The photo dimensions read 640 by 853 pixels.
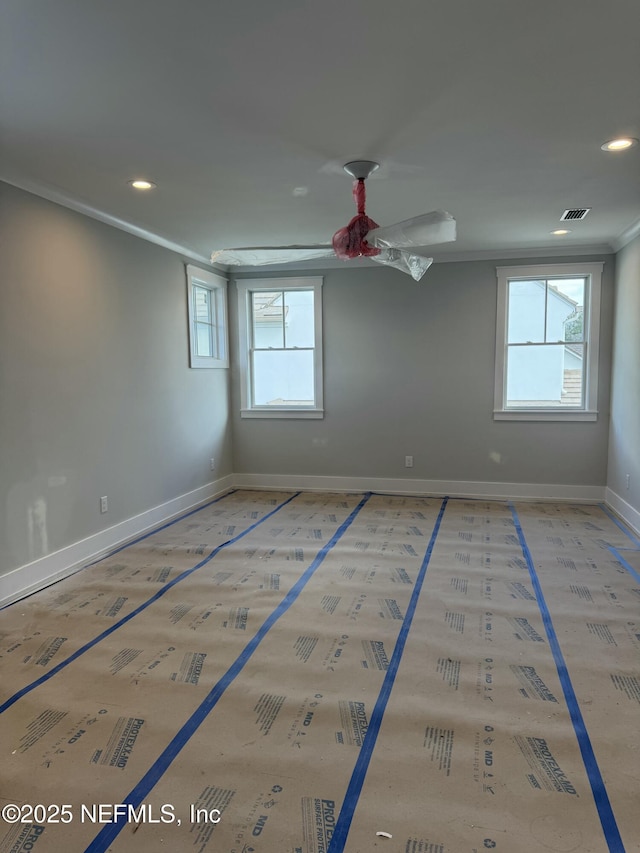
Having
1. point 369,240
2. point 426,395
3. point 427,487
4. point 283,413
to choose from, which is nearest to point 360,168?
point 369,240

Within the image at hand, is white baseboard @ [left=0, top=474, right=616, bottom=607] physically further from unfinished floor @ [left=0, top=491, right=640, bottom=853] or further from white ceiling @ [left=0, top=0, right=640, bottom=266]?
white ceiling @ [left=0, top=0, right=640, bottom=266]

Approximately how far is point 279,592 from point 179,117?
266 cm

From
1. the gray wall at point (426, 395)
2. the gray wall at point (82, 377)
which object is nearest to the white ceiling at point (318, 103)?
the gray wall at point (82, 377)

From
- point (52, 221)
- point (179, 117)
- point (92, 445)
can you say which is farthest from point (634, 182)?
point (92, 445)

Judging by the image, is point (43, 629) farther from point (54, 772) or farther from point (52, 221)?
point (52, 221)

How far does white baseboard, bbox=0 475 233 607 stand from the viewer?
3.40 m

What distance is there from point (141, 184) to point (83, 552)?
2.58 metres

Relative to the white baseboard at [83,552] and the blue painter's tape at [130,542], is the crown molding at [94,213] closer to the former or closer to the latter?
the white baseboard at [83,552]

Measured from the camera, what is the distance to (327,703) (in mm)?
2307

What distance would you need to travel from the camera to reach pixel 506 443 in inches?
230

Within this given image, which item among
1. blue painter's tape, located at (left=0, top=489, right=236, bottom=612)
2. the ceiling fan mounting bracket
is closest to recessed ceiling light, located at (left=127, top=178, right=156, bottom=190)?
the ceiling fan mounting bracket

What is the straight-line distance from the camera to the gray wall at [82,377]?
339cm

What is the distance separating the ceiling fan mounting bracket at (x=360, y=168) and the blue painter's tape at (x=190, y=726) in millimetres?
2560

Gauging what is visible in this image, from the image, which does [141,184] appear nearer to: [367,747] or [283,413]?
[283,413]
